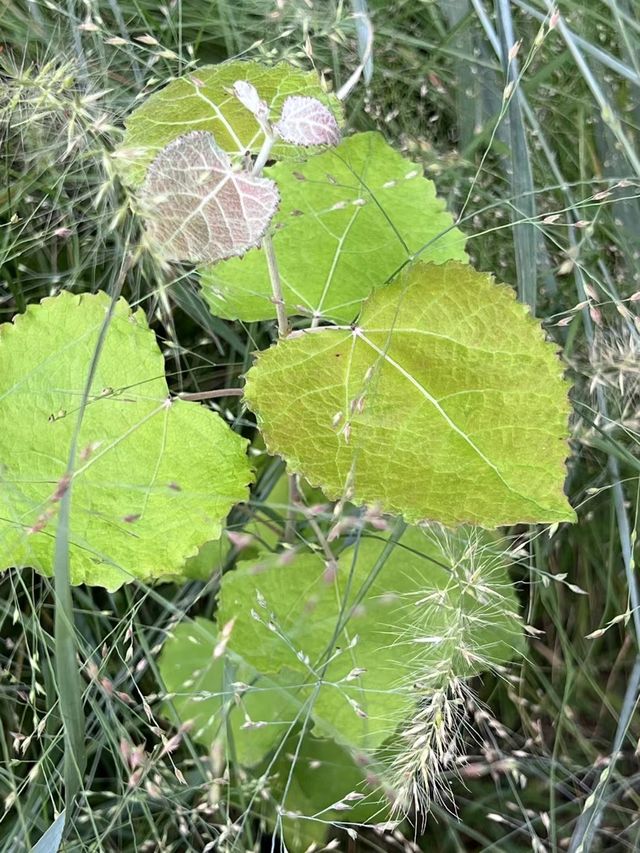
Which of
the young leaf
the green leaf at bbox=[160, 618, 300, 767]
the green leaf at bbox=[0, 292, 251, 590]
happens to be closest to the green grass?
the green leaf at bbox=[160, 618, 300, 767]

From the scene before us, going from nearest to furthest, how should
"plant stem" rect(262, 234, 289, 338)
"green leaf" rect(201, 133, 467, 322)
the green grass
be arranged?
"plant stem" rect(262, 234, 289, 338) → "green leaf" rect(201, 133, 467, 322) → the green grass

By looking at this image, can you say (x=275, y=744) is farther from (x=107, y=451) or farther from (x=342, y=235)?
(x=342, y=235)

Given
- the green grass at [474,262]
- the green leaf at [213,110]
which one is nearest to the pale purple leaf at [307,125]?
the green leaf at [213,110]

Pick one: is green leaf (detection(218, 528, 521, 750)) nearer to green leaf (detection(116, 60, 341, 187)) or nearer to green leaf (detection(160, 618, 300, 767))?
green leaf (detection(160, 618, 300, 767))

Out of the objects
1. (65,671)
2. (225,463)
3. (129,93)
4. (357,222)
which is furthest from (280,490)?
(129,93)

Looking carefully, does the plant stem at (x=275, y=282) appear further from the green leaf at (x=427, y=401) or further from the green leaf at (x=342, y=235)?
the green leaf at (x=342, y=235)
